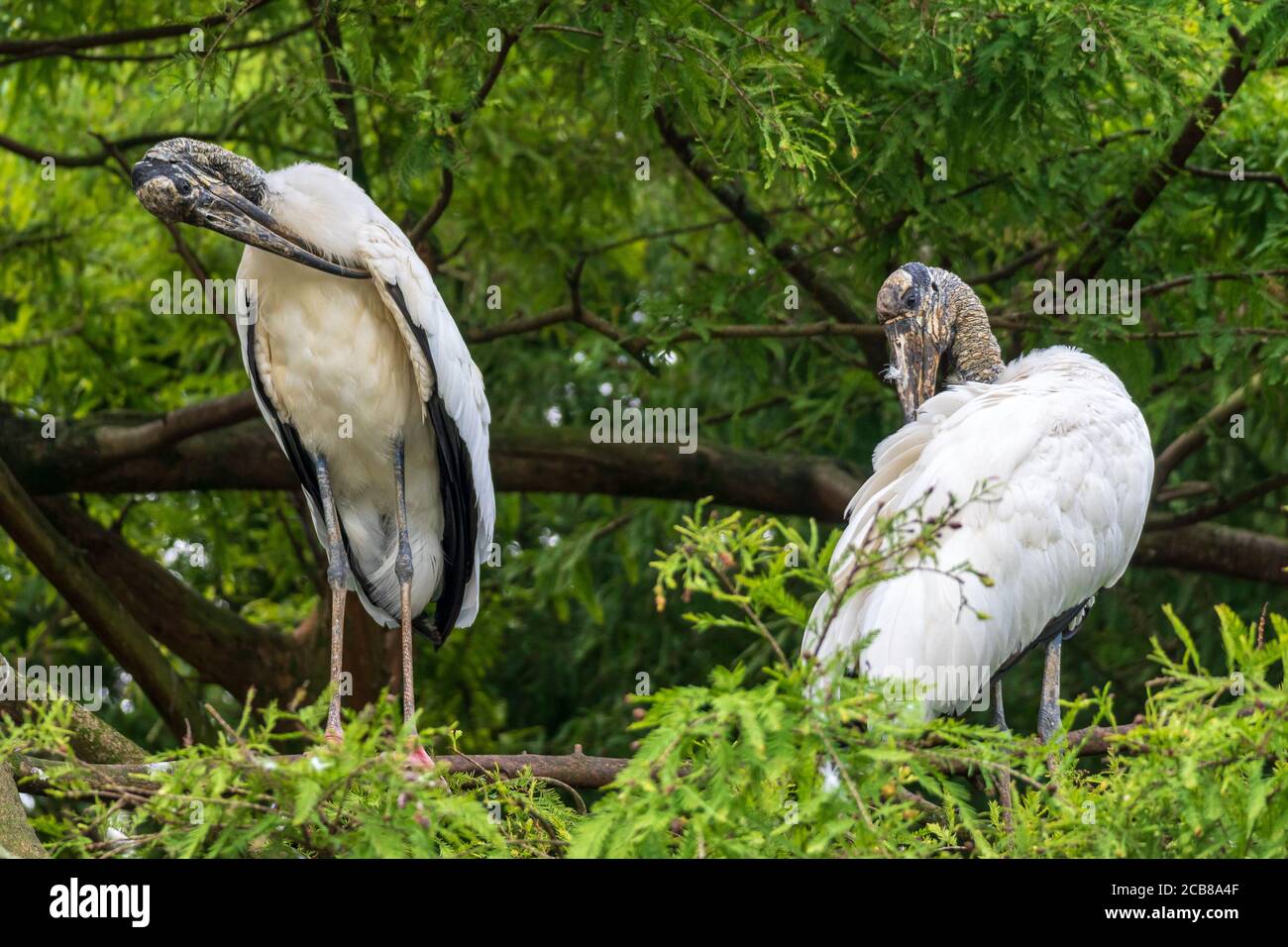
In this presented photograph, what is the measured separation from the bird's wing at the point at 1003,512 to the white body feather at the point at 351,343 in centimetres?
143

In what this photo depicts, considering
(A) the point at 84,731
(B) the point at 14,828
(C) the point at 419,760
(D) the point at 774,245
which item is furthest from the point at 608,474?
(B) the point at 14,828

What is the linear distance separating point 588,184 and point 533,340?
176 centimetres

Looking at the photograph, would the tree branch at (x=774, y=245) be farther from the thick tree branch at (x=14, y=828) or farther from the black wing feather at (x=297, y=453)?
the thick tree branch at (x=14, y=828)

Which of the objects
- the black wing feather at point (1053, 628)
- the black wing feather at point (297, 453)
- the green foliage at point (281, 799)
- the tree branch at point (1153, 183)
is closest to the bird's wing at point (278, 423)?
the black wing feather at point (297, 453)

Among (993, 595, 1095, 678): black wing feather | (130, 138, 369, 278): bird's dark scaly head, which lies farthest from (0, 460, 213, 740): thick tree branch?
(993, 595, 1095, 678): black wing feather

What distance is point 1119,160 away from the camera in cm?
661

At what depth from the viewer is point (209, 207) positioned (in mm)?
5156

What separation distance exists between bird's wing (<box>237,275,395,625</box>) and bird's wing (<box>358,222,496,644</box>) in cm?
30

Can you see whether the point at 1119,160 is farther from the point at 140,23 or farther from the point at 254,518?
the point at 254,518

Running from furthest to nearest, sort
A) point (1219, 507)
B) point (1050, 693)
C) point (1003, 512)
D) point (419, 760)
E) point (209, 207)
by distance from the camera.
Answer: point (1219, 507) → point (1050, 693) → point (209, 207) → point (1003, 512) → point (419, 760)

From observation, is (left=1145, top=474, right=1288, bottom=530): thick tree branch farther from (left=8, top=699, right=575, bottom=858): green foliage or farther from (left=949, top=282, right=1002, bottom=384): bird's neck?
(left=8, top=699, right=575, bottom=858): green foliage

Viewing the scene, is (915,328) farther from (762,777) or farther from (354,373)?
(762,777)

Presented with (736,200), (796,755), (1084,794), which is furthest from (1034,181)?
(796,755)

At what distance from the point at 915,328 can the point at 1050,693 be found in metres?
1.30
